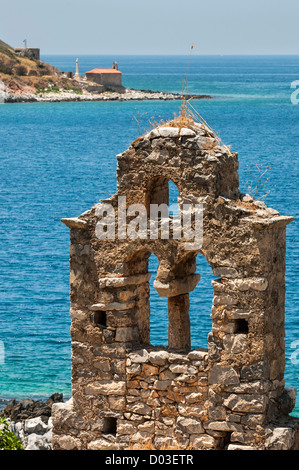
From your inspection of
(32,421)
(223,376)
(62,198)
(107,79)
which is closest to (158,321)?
(32,421)

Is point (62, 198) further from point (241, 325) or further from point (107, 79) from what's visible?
point (107, 79)

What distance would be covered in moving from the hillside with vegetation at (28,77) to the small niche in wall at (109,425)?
5615 inches

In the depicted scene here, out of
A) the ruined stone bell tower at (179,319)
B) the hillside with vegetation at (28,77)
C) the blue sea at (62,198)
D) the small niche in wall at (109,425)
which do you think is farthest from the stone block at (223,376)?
the hillside with vegetation at (28,77)

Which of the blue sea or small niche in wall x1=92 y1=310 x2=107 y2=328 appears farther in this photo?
the blue sea

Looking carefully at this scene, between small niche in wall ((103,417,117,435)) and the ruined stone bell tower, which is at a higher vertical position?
the ruined stone bell tower

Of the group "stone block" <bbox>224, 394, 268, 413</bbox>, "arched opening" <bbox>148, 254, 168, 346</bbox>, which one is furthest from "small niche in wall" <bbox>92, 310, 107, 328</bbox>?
"arched opening" <bbox>148, 254, 168, 346</bbox>

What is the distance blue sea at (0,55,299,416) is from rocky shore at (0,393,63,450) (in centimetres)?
245

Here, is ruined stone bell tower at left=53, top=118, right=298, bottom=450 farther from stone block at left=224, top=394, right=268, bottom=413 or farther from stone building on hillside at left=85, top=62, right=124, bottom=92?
stone building on hillside at left=85, top=62, right=124, bottom=92

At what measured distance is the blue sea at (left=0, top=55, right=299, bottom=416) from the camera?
32125mm

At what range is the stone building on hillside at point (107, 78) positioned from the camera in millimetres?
171500

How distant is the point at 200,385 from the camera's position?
1495 centimetres

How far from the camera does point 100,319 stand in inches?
621
